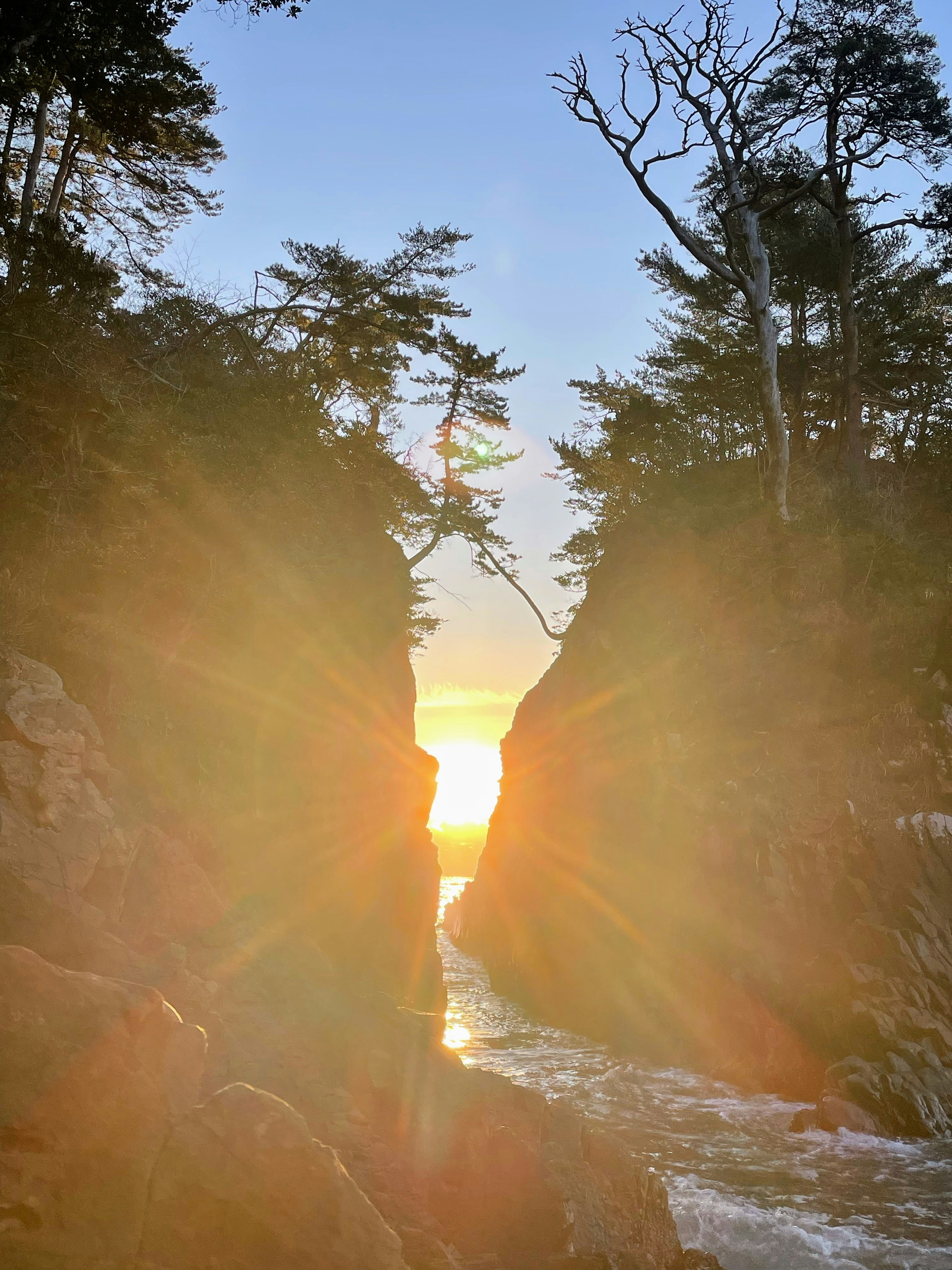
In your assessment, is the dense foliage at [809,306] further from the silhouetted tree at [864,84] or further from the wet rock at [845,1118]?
the wet rock at [845,1118]

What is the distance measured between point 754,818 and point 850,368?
15738 mm

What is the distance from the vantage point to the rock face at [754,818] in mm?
17906

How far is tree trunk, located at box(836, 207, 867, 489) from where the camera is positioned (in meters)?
27.5

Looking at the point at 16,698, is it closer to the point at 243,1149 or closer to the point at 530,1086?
the point at 243,1149

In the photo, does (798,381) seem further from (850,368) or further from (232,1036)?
(232,1036)

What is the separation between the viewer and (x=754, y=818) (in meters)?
21.8

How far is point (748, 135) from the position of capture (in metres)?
24.9

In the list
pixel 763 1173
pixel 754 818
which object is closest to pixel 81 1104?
pixel 763 1173

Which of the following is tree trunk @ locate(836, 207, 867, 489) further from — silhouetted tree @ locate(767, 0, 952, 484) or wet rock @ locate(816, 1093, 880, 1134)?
wet rock @ locate(816, 1093, 880, 1134)

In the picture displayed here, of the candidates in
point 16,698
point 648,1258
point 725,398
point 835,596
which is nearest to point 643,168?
point 725,398

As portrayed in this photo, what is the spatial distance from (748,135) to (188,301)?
17.8m

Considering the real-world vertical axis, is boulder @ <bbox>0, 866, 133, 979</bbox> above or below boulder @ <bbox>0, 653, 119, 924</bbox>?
below

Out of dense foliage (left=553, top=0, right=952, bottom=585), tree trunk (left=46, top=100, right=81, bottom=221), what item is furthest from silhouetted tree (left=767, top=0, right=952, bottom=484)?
tree trunk (left=46, top=100, right=81, bottom=221)

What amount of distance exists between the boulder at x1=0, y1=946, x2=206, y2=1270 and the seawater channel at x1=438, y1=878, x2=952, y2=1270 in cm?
822
